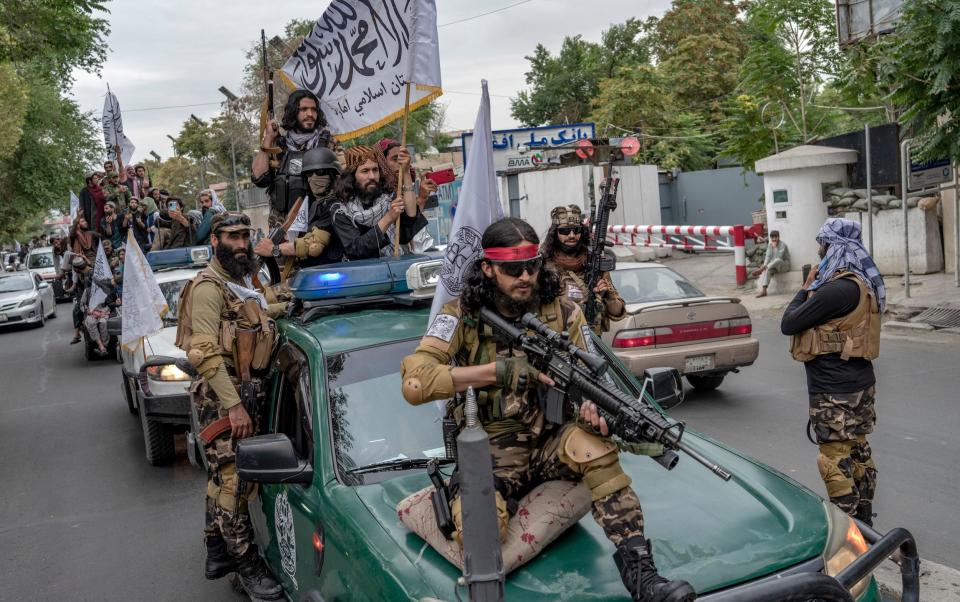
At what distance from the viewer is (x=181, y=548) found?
614cm

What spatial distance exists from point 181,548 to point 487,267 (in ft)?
13.3

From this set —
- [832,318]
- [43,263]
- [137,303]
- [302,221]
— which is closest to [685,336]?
[832,318]

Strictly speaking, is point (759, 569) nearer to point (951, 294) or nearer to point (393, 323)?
point (393, 323)

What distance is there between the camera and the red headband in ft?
10.2

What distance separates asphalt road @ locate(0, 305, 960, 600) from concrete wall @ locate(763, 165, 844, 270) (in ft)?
18.3

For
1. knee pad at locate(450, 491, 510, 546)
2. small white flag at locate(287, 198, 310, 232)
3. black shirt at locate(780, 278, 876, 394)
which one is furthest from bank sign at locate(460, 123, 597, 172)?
knee pad at locate(450, 491, 510, 546)

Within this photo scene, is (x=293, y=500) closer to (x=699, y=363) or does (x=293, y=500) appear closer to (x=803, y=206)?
(x=699, y=363)

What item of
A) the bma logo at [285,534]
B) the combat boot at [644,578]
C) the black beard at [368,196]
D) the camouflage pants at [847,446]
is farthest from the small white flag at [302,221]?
the combat boot at [644,578]

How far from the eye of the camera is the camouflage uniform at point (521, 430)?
278 cm

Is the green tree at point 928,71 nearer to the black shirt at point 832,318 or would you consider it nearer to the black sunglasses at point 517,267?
the black shirt at point 832,318

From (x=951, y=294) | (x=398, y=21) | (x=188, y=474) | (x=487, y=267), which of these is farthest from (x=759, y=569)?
(x=951, y=294)

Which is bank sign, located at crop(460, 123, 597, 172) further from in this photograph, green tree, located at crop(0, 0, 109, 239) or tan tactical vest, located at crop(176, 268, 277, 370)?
tan tactical vest, located at crop(176, 268, 277, 370)

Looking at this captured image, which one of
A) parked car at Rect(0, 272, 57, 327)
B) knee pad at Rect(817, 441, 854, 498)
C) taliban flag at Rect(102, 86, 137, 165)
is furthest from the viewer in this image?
parked car at Rect(0, 272, 57, 327)

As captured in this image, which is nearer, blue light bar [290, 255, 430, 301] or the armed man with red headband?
the armed man with red headband
